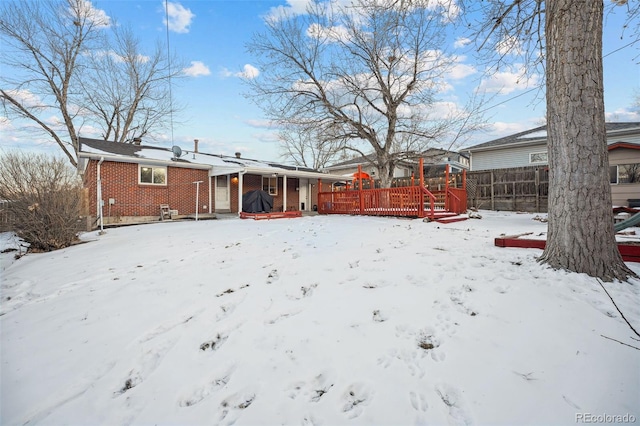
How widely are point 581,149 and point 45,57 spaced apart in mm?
25801

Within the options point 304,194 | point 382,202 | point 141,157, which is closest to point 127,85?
point 141,157

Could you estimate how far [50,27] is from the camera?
16672 mm

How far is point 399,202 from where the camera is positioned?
1045 cm

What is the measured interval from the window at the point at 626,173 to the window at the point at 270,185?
14.3 metres

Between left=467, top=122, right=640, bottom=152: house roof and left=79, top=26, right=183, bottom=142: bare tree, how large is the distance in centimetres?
2244

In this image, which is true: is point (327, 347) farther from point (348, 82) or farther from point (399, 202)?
point (348, 82)

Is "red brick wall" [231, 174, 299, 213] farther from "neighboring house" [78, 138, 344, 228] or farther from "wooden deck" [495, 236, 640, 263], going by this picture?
"wooden deck" [495, 236, 640, 263]

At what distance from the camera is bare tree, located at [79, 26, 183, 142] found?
19.3 m

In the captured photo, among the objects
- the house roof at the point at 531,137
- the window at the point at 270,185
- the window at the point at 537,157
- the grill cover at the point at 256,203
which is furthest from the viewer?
the window at the point at 270,185

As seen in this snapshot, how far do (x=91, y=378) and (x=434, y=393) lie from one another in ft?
7.61

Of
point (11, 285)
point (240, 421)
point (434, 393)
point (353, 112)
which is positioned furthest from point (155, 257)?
point (353, 112)

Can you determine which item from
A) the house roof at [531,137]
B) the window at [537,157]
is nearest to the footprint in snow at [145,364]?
the house roof at [531,137]

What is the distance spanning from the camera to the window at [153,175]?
1234cm

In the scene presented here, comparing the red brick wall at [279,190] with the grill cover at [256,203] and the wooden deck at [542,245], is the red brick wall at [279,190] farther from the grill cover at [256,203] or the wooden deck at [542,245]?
the wooden deck at [542,245]
